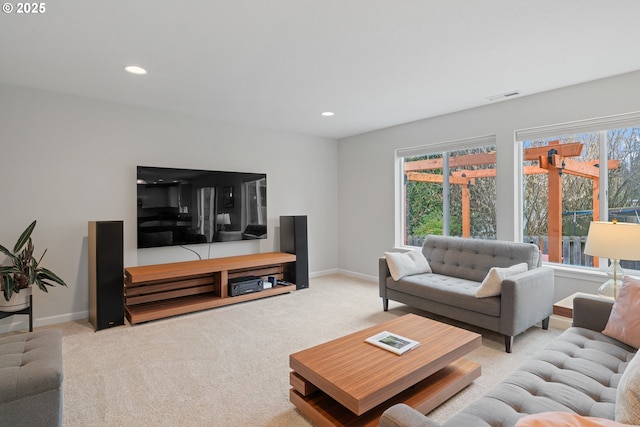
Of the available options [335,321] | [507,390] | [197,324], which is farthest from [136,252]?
[507,390]

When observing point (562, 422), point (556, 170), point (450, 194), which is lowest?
point (562, 422)

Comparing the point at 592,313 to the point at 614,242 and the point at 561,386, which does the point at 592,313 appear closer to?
the point at 614,242

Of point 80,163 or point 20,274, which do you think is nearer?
point 20,274

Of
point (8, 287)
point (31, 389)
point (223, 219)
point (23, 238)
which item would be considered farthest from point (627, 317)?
point (23, 238)

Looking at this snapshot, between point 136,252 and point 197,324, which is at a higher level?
point 136,252

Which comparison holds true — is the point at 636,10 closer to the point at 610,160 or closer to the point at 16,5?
the point at 610,160

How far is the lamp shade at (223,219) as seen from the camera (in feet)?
14.7

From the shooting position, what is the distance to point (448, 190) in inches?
182

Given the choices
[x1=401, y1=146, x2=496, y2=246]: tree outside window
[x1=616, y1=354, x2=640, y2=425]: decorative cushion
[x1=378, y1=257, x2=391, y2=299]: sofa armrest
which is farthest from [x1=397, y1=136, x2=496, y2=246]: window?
[x1=616, y1=354, x2=640, y2=425]: decorative cushion

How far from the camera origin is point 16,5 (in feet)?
6.57

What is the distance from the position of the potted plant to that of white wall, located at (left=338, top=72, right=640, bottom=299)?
13.1 ft

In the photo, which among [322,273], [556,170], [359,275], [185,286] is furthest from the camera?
[322,273]

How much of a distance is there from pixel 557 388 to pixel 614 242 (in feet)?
4.87

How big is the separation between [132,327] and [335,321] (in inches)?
80.6
